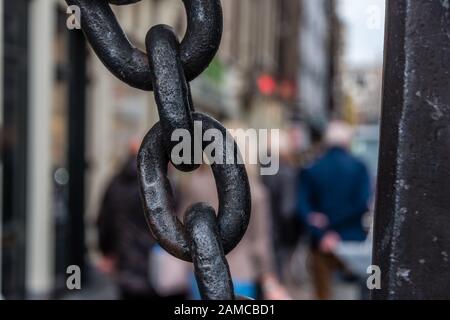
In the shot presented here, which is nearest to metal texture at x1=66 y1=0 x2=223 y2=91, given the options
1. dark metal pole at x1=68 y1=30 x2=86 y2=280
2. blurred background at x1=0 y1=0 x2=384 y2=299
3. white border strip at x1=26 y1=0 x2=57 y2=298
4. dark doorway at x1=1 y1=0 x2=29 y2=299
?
blurred background at x1=0 y1=0 x2=384 y2=299

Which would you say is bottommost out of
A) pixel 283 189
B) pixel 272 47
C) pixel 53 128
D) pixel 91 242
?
pixel 91 242

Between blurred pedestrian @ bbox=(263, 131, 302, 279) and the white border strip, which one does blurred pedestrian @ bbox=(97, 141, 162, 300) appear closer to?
the white border strip

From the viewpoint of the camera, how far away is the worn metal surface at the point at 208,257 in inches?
37.1

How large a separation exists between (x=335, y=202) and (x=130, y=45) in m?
6.78

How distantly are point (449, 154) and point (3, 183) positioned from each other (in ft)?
23.1

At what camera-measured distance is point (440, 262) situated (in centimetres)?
97

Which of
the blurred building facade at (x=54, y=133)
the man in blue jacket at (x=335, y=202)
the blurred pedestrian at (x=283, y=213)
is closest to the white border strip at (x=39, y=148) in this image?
the blurred building facade at (x=54, y=133)

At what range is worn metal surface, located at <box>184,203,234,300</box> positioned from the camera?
3.09 feet

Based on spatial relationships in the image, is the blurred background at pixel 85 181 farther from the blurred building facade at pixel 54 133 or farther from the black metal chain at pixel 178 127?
the black metal chain at pixel 178 127

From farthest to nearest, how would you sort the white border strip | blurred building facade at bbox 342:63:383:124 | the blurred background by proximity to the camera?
the white border strip
the blurred background
blurred building facade at bbox 342:63:383:124

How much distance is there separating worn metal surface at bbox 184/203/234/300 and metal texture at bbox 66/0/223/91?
0.17 meters

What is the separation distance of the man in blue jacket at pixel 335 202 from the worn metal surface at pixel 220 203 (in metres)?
6.64

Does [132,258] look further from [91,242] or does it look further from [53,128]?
[91,242]
